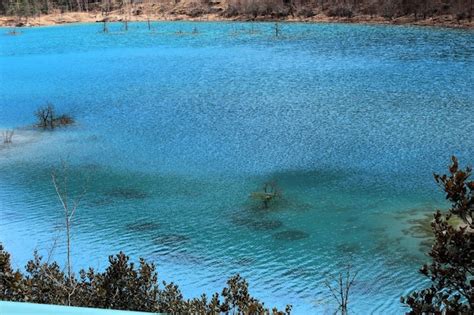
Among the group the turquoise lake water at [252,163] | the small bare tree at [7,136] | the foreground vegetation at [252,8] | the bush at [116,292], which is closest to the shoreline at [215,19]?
the foreground vegetation at [252,8]

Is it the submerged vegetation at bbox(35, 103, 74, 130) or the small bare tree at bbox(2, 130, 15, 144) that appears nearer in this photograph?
the small bare tree at bbox(2, 130, 15, 144)

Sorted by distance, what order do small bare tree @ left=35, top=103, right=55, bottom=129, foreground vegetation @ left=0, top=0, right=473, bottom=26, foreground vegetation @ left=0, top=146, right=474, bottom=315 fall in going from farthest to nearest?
foreground vegetation @ left=0, top=0, right=473, bottom=26
small bare tree @ left=35, top=103, right=55, bottom=129
foreground vegetation @ left=0, top=146, right=474, bottom=315

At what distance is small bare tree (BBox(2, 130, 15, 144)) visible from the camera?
13.1m

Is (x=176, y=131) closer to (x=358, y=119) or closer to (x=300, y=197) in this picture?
(x=358, y=119)

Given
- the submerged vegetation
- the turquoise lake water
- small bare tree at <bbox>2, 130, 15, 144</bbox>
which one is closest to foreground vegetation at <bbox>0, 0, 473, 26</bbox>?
the turquoise lake water

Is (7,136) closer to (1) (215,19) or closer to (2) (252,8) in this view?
(2) (252,8)

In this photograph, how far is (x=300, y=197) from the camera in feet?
29.5

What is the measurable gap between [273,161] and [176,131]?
11.1 feet

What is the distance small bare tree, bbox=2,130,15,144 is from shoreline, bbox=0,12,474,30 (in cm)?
2546

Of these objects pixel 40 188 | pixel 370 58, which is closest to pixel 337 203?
pixel 40 188

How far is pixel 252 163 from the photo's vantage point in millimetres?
10672

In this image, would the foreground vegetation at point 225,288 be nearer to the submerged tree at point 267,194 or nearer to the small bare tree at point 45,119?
the submerged tree at point 267,194

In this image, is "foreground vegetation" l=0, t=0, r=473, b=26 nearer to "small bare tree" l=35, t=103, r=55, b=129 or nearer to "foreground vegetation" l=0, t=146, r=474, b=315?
"small bare tree" l=35, t=103, r=55, b=129

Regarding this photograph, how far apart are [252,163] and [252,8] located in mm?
34766
